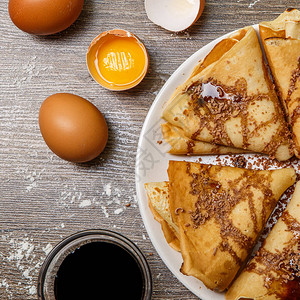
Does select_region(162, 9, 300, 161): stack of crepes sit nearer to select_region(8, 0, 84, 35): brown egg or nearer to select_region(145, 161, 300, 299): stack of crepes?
select_region(145, 161, 300, 299): stack of crepes

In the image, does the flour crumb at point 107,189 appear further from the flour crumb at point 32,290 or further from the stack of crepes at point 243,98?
the flour crumb at point 32,290

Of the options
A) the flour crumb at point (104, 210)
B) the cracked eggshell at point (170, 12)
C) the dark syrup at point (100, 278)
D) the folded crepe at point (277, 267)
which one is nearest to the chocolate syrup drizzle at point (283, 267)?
the folded crepe at point (277, 267)

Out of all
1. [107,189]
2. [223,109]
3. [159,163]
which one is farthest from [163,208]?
[223,109]

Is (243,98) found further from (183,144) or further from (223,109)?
(183,144)

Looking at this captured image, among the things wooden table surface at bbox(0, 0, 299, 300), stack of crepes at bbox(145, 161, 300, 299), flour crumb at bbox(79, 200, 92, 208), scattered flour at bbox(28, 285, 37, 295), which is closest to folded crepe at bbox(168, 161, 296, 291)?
stack of crepes at bbox(145, 161, 300, 299)

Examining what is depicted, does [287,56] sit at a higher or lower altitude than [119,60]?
higher
